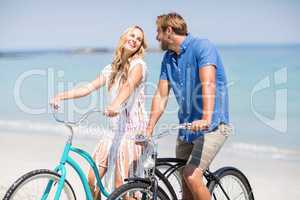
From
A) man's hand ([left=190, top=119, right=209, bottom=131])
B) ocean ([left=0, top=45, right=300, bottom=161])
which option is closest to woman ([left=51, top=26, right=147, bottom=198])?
man's hand ([left=190, top=119, right=209, bottom=131])

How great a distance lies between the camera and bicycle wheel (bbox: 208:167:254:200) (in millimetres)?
4176

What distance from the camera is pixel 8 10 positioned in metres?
22.0

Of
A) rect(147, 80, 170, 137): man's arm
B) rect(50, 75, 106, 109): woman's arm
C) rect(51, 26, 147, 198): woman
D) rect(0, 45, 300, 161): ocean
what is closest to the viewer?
rect(50, 75, 106, 109): woman's arm

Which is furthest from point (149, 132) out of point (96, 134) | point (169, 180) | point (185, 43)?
point (96, 134)


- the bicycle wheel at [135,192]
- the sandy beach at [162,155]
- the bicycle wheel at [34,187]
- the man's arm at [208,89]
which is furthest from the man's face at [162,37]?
the sandy beach at [162,155]

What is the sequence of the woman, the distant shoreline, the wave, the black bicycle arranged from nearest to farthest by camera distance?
1. the black bicycle
2. the woman
3. the wave
4. the distant shoreline

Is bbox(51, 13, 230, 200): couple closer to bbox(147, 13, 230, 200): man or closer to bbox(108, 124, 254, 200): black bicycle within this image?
bbox(147, 13, 230, 200): man

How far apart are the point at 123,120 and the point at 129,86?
0.94 feet

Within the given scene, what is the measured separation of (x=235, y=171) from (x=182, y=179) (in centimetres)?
45

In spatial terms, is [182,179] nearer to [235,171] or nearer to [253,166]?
[235,171]

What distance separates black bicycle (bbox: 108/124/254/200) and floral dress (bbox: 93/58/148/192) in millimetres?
203

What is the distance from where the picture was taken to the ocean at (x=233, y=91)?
9.34 meters

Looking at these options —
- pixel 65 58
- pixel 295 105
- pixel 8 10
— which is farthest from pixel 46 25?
pixel 295 105

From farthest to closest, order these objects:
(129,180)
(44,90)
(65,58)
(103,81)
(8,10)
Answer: (8,10) → (65,58) → (44,90) → (103,81) → (129,180)
